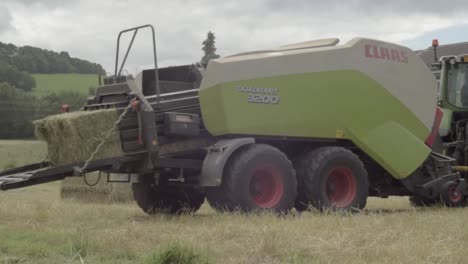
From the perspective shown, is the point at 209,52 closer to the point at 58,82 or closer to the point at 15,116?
the point at 15,116

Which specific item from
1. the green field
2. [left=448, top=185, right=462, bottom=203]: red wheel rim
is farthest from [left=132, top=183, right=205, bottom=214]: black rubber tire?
the green field

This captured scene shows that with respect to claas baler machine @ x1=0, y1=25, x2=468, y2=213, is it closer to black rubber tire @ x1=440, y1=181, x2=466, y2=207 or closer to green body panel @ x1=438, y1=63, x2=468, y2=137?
black rubber tire @ x1=440, y1=181, x2=466, y2=207

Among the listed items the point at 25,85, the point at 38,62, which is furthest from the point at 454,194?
the point at 38,62

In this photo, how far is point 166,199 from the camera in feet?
31.3

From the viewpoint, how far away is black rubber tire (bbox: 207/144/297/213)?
7.70 metres

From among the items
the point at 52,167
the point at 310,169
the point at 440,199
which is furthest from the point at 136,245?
the point at 440,199

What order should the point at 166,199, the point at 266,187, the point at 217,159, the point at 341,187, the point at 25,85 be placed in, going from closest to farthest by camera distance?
the point at 217,159, the point at 266,187, the point at 341,187, the point at 166,199, the point at 25,85

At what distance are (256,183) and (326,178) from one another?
1.15 metres

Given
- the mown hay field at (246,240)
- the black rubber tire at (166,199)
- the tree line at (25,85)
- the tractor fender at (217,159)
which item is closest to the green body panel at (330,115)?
the tractor fender at (217,159)

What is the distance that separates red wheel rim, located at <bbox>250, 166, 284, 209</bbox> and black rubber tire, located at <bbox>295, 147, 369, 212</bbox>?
1.59 ft

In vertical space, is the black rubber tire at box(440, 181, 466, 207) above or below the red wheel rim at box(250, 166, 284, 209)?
below

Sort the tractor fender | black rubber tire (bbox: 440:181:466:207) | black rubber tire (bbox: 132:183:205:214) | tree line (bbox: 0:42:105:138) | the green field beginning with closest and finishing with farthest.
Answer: the tractor fender → black rubber tire (bbox: 132:183:205:214) → black rubber tire (bbox: 440:181:466:207) → tree line (bbox: 0:42:105:138) → the green field

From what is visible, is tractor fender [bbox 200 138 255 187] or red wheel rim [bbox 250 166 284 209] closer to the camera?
tractor fender [bbox 200 138 255 187]

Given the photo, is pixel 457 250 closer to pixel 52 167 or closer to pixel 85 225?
pixel 85 225
